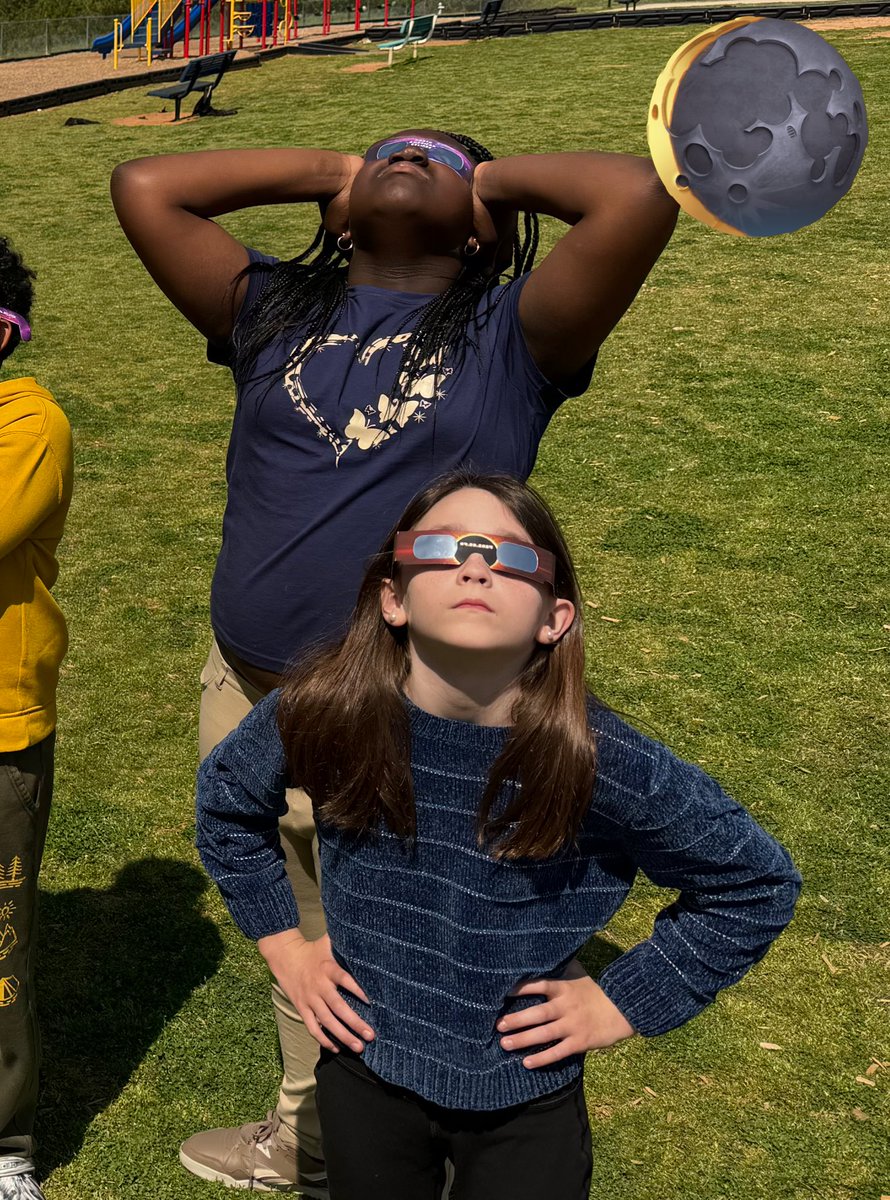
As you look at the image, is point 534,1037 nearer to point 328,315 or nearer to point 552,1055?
point 552,1055

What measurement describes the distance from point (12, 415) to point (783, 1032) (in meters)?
2.67

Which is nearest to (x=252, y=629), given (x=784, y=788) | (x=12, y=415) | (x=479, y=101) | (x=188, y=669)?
(x=12, y=415)

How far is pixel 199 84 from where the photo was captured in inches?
938

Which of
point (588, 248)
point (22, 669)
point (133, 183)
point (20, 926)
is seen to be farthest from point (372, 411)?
point (20, 926)

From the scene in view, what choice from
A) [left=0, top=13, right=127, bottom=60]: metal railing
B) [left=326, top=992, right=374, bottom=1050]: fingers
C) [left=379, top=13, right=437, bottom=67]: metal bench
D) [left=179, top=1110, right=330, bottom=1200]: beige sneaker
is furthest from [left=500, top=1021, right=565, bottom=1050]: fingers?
[left=0, top=13, right=127, bottom=60]: metal railing

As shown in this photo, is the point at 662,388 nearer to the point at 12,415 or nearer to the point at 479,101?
the point at 12,415

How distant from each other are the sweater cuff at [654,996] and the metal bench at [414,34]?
26.9 m

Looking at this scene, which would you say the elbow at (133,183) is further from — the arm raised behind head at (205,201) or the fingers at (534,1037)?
the fingers at (534,1037)

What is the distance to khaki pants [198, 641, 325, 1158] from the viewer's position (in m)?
2.85

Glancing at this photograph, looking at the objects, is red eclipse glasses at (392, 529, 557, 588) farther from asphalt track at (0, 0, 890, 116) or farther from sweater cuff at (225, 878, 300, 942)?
asphalt track at (0, 0, 890, 116)

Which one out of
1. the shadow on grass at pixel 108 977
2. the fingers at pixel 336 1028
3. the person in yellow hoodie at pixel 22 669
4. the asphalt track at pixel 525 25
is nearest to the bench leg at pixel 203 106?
the asphalt track at pixel 525 25

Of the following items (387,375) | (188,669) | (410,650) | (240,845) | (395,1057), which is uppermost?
(387,375)

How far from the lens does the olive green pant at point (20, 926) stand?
9.78 ft

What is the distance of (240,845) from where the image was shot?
2.33 metres
